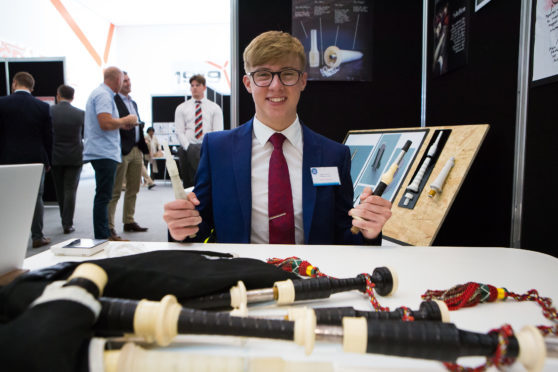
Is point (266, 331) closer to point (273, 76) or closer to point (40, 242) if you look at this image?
point (273, 76)

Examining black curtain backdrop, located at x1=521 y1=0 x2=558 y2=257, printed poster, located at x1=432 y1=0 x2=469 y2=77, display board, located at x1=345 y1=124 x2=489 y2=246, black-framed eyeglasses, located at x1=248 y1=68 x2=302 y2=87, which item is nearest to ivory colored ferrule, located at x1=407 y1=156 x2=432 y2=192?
display board, located at x1=345 y1=124 x2=489 y2=246

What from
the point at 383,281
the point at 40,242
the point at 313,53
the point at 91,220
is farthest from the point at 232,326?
the point at 91,220

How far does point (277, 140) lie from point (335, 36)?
1437mm

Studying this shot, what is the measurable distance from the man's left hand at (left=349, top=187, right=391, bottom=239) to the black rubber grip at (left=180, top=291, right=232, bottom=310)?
0.54 m

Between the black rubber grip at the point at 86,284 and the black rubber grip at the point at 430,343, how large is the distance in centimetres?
35

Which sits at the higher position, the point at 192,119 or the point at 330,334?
the point at 192,119

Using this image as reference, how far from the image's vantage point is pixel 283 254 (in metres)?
0.95

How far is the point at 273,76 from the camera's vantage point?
51.1 inches

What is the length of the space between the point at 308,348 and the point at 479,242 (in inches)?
62.5

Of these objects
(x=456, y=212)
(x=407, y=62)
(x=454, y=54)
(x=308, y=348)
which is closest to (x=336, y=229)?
(x=456, y=212)

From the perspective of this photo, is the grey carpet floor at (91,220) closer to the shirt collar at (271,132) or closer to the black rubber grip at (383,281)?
the shirt collar at (271,132)

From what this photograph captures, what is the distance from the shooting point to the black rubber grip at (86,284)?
423 mm

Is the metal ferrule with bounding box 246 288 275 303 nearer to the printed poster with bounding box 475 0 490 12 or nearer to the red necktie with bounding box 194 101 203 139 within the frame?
the printed poster with bounding box 475 0 490 12

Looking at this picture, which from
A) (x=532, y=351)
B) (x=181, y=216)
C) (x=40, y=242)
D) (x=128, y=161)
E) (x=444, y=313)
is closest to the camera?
(x=532, y=351)
